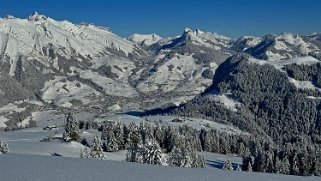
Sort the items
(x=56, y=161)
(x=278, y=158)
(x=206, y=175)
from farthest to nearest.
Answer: (x=278, y=158)
(x=56, y=161)
(x=206, y=175)

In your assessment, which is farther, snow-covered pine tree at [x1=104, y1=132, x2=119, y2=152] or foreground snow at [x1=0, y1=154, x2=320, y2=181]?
snow-covered pine tree at [x1=104, y1=132, x2=119, y2=152]

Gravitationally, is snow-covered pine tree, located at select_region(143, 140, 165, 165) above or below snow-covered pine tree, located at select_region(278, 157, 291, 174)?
above

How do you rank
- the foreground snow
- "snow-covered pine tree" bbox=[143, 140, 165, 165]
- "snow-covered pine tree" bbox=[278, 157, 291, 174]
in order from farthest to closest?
"snow-covered pine tree" bbox=[278, 157, 291, 174] → "snow-covered pine tree" bbox=[143, 140, 165, 165] → the foreground snow

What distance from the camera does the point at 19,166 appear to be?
4931 centimetres

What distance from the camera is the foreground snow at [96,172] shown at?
1726 inches

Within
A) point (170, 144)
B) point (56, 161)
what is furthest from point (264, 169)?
point (56, 161)

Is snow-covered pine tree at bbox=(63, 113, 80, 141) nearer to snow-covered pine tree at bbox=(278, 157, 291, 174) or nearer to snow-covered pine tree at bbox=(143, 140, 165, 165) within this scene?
Result: snow-covered pine tree at bbox=(143, 140, 165, 165)

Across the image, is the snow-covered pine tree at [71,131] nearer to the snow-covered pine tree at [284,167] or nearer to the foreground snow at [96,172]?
the snow-covered pine tree at [284,167]

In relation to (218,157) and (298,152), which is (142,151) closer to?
(298,152)

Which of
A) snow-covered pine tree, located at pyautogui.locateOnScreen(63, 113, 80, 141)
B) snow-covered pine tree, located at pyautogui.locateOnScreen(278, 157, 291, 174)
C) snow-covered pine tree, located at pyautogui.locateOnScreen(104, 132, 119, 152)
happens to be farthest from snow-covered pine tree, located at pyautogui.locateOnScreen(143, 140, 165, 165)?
snow-covered pine tree, located at pyautogui.locateOnScreen(63, 113, 80, 141)

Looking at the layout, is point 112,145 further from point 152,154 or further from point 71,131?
point 152,154

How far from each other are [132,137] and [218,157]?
4575 centimetres

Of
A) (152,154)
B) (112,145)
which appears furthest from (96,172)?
(112,145)

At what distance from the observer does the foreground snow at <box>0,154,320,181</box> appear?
43.8 metres
